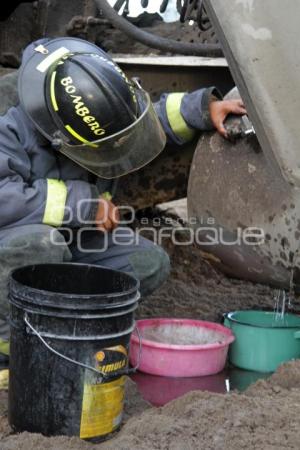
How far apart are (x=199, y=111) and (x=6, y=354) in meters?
1.14

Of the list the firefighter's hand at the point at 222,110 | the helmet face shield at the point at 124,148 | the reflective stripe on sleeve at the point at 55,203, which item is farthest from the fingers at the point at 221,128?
the reflective stripe on sleeve at the point at 55,203

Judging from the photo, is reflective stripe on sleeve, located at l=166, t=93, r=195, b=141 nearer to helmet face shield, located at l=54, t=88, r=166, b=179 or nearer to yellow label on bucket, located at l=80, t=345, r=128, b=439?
helmet face shield, located at l=54, t=88, r=166, b=179

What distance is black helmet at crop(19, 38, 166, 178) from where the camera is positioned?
8.72ft

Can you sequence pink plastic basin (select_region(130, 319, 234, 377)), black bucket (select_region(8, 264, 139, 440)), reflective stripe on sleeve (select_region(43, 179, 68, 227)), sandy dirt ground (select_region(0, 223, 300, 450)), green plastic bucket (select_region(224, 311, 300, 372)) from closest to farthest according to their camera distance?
1. sandy dirt ground (select_region(0, 223, 300, 450))
2. black bucket (select_region(8, 264, 139, 440))
3. reflective stripe on sleeve (select_region(43, 179, 68, 227))
4. pink plastic basin (select_region(130, 319, 234, 377))
5. green plastic bucket (select_region(224, 311, 300, 372))

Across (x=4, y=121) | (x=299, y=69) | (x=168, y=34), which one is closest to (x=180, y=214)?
(x=168, y=34)

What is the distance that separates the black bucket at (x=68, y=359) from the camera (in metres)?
2.28

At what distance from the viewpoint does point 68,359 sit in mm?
2287

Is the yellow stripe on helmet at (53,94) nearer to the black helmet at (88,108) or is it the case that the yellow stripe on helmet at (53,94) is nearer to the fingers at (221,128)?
the black helmet at (88,108)

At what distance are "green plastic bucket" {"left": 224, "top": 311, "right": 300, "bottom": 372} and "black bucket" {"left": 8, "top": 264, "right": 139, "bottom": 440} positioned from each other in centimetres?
85

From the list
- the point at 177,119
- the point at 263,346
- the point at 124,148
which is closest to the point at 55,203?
the point at 124,148

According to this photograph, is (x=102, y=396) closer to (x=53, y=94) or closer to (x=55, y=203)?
(x=55, y=203)

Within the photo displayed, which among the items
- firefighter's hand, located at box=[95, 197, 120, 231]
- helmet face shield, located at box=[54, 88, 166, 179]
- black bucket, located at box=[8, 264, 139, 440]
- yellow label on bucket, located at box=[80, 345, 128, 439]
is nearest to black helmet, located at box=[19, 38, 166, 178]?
helmet face shield, located at box=[54, 88, 166, 179]

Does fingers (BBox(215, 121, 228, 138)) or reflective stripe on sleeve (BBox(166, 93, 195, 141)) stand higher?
fingers (BBox(215, 121, 228, 138))

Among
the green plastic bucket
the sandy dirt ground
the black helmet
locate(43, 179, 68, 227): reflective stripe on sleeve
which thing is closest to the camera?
the sandy dirt ground
